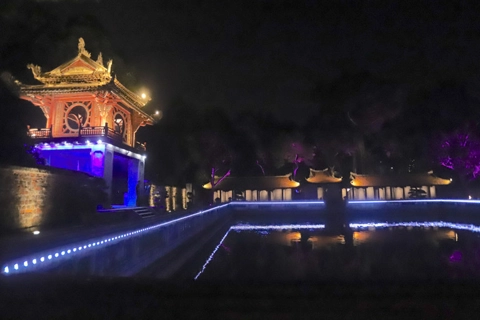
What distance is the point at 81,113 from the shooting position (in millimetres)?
20109

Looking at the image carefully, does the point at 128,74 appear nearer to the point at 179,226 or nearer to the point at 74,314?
the point at 179,226

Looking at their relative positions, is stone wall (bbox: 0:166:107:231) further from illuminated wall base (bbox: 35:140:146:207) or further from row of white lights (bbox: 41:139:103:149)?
row of white lights (bbox: 41:139:103:149)

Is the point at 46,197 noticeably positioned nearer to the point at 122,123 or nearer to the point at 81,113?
the point at 81,113

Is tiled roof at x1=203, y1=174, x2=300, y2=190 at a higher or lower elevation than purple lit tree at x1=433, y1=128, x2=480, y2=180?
lower

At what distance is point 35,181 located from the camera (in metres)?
12.0

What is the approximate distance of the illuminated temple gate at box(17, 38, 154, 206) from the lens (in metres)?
17.6

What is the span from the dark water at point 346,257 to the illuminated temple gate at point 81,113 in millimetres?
7722

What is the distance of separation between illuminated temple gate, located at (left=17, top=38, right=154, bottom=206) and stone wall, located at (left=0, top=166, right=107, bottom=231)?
2.31 metres

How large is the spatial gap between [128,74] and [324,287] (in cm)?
2613

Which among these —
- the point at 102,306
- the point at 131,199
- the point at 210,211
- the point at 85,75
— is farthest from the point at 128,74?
the point at 102,306

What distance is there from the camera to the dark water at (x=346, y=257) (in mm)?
9180

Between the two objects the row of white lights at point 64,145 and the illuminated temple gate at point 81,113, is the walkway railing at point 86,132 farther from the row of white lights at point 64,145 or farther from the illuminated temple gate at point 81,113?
the row of white lights at point 64,145

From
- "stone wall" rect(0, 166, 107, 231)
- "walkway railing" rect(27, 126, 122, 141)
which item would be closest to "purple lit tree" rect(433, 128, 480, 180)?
"walkway railing" rect(27, 126, 122, 141)

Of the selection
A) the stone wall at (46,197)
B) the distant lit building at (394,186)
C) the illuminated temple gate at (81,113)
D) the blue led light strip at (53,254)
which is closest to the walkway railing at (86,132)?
the illuminated temple gate at (81,113)
